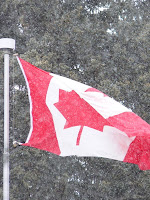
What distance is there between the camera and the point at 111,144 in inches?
248

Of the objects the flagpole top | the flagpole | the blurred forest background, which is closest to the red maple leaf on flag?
the flagpole

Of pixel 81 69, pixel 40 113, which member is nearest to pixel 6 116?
pixel 40 113

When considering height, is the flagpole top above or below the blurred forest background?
above

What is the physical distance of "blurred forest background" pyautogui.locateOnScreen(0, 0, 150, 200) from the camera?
13.2 m

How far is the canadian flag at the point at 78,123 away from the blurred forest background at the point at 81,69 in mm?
6337

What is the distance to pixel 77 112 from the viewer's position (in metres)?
6.40

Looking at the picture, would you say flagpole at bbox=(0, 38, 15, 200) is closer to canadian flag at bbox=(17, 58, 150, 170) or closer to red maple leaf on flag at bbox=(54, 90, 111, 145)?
canadian flag at bbox=(17, 58, 150, 170)

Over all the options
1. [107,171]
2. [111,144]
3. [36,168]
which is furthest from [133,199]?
[111,144]

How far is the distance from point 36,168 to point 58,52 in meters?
3.22

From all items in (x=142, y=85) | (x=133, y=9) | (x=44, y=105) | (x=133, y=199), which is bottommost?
(x=133, y=199)

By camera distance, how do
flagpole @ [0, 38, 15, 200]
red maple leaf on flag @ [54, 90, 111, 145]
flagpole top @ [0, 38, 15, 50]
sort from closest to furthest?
flagpole @ [0, 38, 15, 200], flagpole top @ [0, 38, 15, 50], red maple leaf on flag @ [54, 90, 111, 145]

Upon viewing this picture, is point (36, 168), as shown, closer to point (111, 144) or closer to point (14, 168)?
point (14, 168)

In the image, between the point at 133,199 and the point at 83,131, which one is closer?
the point at 83,131

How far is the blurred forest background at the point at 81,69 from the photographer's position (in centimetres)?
1320
